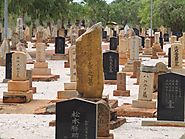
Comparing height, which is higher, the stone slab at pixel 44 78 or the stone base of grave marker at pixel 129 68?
the stone base of grave marker at pixel 129 68

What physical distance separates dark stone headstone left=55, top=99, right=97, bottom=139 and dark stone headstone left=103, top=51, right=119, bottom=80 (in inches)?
447

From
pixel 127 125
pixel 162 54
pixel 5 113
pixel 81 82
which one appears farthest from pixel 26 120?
pixel 162 54

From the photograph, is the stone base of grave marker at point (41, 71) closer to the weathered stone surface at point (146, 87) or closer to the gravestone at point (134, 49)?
the gravestone at point (134, 49)

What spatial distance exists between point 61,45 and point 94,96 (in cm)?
2039

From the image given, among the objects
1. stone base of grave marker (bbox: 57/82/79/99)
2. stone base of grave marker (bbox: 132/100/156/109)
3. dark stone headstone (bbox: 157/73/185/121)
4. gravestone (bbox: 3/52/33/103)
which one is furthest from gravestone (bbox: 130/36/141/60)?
dark stone headstone (bbox: 157/73/185/121)

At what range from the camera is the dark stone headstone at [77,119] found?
334 inches

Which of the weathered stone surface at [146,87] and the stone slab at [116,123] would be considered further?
the weathered stone surface at [146,87]

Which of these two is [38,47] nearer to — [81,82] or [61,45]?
[61,45]

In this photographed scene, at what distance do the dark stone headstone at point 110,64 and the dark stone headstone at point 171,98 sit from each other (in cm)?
772

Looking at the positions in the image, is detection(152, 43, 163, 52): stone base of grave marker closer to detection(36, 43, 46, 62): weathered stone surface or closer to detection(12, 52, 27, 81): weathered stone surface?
detection(36, 43, 46, 62): weathered stone surface

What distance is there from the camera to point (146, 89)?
1392 centimetres

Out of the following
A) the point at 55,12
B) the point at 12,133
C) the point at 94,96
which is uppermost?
the point at 55,12

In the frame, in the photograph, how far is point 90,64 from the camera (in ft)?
33.2

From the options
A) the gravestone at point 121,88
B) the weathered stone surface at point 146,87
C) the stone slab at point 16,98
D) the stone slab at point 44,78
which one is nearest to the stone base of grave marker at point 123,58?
the stone slab at point 44,78
